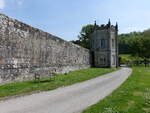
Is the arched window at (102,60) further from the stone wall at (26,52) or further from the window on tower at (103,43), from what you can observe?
the stone wall at (26,52)

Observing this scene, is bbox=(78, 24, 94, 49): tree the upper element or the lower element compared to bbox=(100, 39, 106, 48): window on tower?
upper

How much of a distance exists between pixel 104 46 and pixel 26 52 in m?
24.8

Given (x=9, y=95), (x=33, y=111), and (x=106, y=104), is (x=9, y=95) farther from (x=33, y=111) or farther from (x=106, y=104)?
(x=106, y=104)

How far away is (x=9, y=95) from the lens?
348 inches

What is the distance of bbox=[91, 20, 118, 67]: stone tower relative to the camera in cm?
3678

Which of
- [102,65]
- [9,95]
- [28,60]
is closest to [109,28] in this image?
[102,65]

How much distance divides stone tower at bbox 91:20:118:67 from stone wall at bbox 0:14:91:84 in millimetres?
16331

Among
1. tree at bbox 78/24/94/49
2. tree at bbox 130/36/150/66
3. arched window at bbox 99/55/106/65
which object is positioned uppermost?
tree at bbox 78/24/94/49

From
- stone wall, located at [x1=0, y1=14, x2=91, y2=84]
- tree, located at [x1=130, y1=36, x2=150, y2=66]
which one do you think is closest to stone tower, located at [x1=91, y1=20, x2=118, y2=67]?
tree, located at [x1=130, y1=36, x2=150, y2=66]

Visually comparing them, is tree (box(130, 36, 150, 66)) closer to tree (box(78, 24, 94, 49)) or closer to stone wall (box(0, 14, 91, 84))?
tree (box(78, 24, 94, 49))

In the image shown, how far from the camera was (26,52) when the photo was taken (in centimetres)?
1461

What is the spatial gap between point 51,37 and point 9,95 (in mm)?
10967

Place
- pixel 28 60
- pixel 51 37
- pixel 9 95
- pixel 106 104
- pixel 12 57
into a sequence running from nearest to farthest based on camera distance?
pixel 106 104, pixel 9 95, pixel 12 57, pixel 28 60, pixel 51 37

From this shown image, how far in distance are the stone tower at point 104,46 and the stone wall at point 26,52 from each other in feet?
53.6
